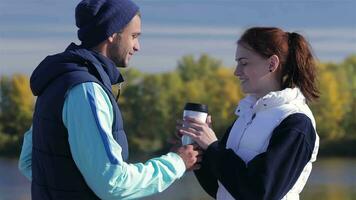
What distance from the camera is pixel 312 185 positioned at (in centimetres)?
1752

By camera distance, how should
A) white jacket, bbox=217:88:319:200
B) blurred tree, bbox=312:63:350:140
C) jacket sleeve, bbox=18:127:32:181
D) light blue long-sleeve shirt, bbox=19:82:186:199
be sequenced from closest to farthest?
light blue long-sleeve shirt, bbox=19:82:186:199
white jacket, bbox=217:88:319:200
jacket sleeve, bbox=18:127:32:181
blurred tree, bbox=312:63:350:140

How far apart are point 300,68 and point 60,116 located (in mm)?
767

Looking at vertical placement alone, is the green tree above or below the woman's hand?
below

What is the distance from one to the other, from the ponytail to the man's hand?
0.35 m

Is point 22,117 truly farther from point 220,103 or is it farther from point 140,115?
point 220,103

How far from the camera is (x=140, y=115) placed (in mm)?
19594

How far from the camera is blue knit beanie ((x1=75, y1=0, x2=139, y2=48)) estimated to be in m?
1.98

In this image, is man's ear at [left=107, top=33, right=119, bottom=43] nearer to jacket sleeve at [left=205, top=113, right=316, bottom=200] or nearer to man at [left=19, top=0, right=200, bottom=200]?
man at [left=19, top=0, right=200, bottom=200]

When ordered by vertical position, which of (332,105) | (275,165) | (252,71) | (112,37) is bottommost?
(332,105)

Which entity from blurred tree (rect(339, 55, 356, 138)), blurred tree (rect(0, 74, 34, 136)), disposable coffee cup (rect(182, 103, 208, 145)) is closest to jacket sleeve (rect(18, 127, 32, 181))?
disposable coffee cup (rect(182, 103, 208, 145))

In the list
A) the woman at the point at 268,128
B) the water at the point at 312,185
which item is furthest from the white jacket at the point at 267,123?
the water at the point at 312,185

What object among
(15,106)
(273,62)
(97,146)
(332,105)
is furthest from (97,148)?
(332,105)

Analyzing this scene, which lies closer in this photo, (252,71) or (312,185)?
(252,71)

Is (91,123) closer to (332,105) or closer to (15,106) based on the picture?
(15,106)
